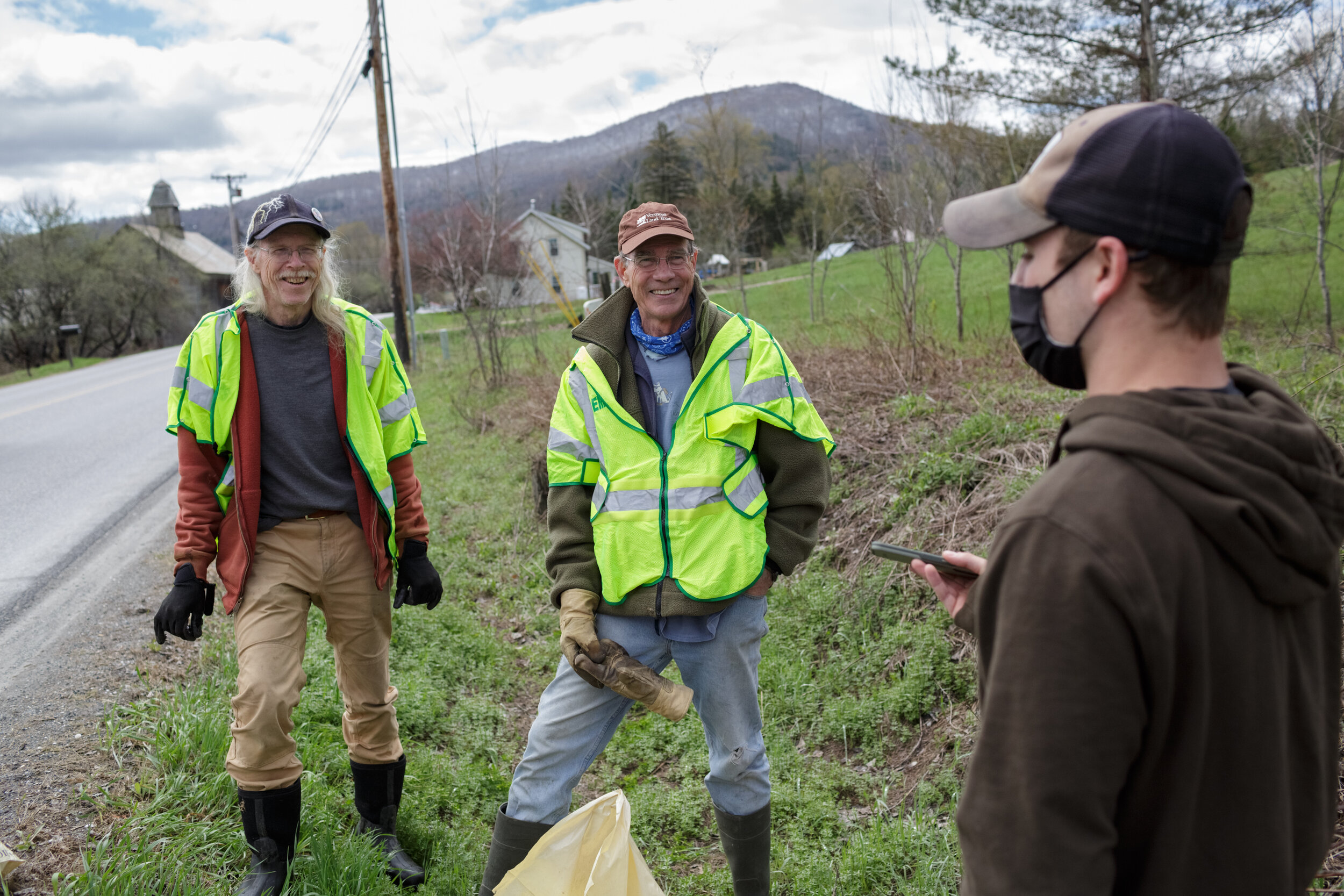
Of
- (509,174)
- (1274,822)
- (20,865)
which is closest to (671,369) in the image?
(1274,822)

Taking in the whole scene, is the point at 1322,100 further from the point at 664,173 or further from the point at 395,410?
the point at 664,173

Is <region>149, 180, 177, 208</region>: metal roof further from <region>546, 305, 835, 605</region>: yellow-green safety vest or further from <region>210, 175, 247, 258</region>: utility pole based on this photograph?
<region>546, 305, 835, 605</region>: yellow-green safety vest

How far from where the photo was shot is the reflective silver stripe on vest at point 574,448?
9.17 feet

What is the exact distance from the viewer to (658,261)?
284 centimetres

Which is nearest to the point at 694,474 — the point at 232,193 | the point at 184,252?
the point at 232,193

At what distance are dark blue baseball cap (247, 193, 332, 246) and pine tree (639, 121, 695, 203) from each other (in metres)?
26.0

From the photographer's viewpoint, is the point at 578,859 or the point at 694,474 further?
the point at 694,474

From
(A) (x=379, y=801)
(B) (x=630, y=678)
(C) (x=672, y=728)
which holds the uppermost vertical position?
(B) (x=630, y=678)

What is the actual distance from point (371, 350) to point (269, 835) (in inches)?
65.1

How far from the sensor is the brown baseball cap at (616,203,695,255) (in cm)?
281

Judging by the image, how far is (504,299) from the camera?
1612 cm

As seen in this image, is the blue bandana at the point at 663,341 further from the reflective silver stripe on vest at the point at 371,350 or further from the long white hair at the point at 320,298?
the long white hair at the point at 320,298

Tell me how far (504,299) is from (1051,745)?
1567 cm

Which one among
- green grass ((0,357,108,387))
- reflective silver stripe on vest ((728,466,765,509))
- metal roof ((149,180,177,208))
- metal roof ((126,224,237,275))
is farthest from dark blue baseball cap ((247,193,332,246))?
metal roof ((149,180,177,208))
